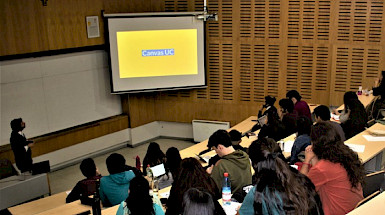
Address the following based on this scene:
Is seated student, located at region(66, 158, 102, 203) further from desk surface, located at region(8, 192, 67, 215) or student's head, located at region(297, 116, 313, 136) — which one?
student's head, located at region(297, 116, 313, 136)

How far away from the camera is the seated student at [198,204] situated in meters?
2.89

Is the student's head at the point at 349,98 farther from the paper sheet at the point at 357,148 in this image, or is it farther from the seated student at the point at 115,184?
the seated student at the point at 115,184

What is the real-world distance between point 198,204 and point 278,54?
6.67 metres

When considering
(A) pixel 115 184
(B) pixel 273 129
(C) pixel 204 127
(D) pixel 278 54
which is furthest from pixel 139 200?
(C) pixel 204 127

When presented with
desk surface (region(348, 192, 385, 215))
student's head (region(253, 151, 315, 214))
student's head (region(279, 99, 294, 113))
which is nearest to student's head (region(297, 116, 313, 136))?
student's head (region(279, 99, 294, 113))

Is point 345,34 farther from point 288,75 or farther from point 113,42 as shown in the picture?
point 113,42

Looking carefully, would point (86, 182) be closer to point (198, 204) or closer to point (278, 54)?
point (198, 204)

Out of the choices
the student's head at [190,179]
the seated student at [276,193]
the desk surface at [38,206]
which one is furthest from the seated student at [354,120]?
the desk surface at [38,206]

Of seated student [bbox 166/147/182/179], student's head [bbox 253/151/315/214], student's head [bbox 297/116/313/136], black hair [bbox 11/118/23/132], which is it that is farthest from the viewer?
black hair [bbox 11/118/23/132]

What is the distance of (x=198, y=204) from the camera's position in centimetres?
290

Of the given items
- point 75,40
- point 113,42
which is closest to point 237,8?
point 113,42

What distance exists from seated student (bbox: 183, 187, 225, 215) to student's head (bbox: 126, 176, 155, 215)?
469mm

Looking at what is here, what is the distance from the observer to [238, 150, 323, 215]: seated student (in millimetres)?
3021

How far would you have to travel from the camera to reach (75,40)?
28.0 feet
